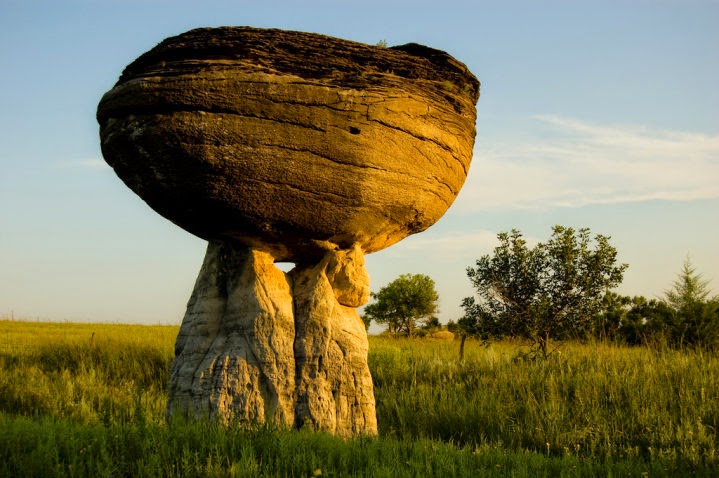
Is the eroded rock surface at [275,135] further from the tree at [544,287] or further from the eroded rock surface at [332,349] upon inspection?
the tree at [544,287]

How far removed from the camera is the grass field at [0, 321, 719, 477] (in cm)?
624

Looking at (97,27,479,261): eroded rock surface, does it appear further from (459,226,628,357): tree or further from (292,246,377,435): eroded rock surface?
(459,226,628,357): tree

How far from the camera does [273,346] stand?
7836 millimetres

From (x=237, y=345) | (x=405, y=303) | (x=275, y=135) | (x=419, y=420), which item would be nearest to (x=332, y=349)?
(x=237, y=345)

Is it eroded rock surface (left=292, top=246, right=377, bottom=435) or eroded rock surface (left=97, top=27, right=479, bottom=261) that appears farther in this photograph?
eroded rock surface (left=292, top=246, right=377, bottom=435)

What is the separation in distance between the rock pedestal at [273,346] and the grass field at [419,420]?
0.60 m

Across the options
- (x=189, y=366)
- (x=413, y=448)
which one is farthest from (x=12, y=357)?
(x=413, y=448)

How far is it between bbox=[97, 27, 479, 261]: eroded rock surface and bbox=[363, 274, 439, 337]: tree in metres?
28.0

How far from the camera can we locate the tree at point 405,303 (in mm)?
36250

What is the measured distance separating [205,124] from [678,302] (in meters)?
17.4

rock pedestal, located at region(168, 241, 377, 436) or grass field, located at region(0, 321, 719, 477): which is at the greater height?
rock pedestal, located at region(168, 241, 377, 436)

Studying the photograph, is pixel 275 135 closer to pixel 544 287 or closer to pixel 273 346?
pixel 273 346

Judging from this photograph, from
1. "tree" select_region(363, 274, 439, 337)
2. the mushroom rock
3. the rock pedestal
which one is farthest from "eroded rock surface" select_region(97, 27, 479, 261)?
"tree" select_region(363, 274, 439, 337)

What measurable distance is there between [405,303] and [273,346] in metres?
28.9
